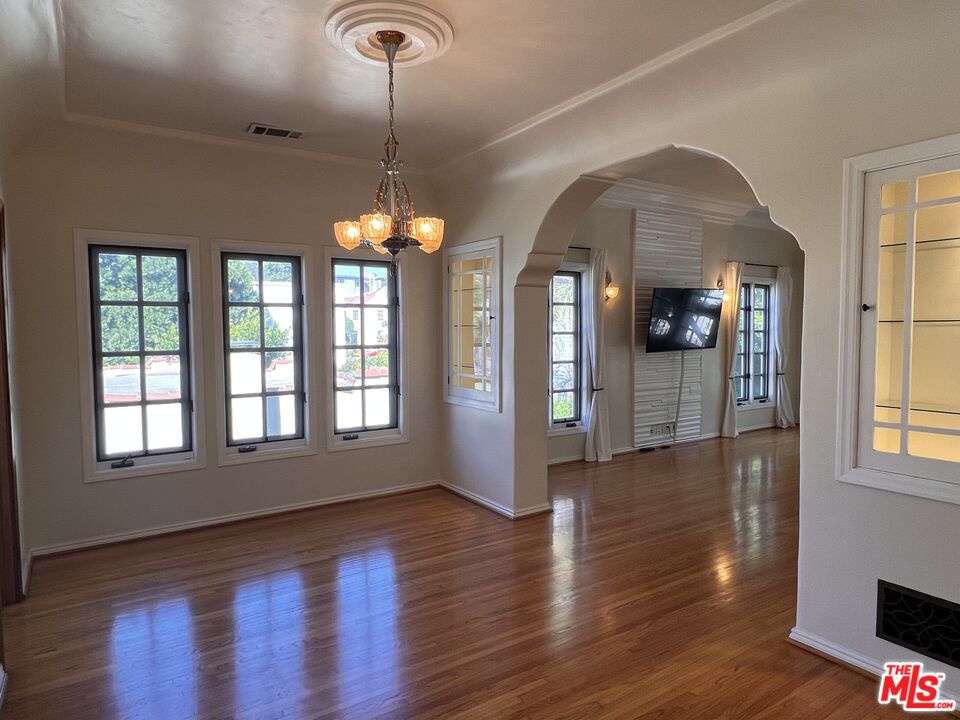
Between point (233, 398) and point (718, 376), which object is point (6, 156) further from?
point (718, 376)

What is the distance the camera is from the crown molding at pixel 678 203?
659cm

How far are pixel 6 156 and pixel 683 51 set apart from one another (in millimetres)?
4115

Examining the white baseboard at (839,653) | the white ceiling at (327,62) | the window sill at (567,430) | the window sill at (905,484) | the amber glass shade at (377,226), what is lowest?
the white baseboard at (839,653)

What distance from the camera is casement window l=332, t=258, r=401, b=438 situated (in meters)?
5.38

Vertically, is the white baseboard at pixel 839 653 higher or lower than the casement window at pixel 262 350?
lower

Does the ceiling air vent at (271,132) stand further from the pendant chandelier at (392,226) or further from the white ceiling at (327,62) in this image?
the pendant chandelier at (392,226)

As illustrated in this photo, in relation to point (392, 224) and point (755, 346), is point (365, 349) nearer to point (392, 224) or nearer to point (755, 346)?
point (392, 224)

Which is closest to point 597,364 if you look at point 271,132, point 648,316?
point 648,316

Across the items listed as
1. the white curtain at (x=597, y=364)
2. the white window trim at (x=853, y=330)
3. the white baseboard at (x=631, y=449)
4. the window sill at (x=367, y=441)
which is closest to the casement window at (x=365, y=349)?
the window sill at (x=367, y=441)

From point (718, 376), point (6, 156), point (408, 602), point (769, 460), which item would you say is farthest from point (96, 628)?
point (718, 376)

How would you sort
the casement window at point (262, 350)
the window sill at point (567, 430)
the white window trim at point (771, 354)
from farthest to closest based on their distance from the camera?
the white window trim at point (771, 354)
the window sill at point (567, 430)
the casement window at point (262, 350)

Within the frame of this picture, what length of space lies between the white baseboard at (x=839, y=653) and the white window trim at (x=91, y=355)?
4.28 metres

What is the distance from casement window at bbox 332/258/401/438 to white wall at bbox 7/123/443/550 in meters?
0.18

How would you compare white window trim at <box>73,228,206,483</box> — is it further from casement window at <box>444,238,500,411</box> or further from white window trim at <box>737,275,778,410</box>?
white window trim at <box>737,275,778,410</box>
